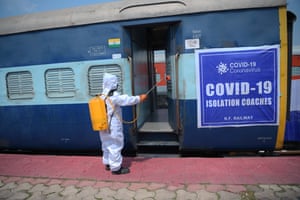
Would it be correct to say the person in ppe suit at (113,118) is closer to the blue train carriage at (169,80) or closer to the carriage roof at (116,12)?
the blue train carriage at (169,80)

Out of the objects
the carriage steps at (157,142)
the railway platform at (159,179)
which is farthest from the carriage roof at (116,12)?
the railway platform at (159,179)

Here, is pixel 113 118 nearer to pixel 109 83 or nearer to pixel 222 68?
pixel 109 83

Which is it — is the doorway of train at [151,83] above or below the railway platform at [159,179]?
above

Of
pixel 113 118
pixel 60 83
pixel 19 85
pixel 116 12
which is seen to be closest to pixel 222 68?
pixel 113 118

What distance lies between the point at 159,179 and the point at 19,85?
133 inches

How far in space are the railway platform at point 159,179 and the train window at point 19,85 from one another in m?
1.36

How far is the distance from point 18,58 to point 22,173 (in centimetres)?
224

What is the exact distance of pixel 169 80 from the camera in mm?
4250

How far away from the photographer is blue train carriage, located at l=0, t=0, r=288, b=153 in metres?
3.45

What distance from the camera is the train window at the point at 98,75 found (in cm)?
380

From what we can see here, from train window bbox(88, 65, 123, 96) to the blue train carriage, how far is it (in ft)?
0.06

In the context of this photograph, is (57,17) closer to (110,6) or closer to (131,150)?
(110,6)

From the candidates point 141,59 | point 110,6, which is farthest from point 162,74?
point 110,6

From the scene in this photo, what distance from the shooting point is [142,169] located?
3.45 metres
